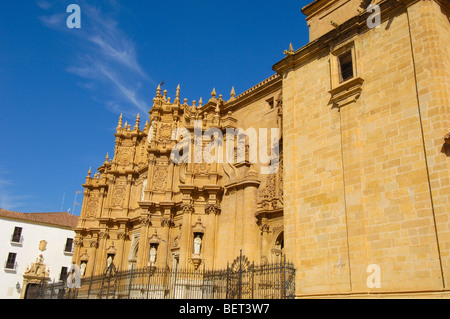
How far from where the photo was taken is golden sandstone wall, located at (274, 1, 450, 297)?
9148 millimetres

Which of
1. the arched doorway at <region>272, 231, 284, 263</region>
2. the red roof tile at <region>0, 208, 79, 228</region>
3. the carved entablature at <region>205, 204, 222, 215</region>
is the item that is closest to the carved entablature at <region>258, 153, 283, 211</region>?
the arched doorway at <region>272, 231, 284, 263</region>

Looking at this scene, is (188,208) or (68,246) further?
(68,246)

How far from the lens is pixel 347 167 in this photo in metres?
11.0

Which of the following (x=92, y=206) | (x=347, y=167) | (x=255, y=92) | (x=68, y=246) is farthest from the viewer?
(x=68, y=246)

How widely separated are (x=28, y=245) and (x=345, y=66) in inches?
1206

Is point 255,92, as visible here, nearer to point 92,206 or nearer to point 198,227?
point 198,227

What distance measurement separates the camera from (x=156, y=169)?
23453 millimetres

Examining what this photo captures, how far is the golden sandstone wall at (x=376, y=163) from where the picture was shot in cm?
915

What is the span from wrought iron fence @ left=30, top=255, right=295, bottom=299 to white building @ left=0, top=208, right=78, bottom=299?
12668mm

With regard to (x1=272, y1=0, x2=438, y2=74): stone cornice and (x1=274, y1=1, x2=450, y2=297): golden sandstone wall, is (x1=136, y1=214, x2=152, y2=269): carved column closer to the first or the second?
(x1=274, y1=1, x2=450, y2=297): golden sandstone wall

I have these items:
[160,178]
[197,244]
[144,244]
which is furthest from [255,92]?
[144,244]

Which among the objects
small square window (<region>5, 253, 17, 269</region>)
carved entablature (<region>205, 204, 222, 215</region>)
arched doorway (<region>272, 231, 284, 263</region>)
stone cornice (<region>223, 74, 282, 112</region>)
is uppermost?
stone cornice (<region>223, 74, 282, 112</region>)

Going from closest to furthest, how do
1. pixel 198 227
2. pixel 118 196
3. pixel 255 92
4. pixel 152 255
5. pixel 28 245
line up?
pixel 198 227
pixel 255 92
pixel 152 255
pixel 118 196
pixel 28 245
